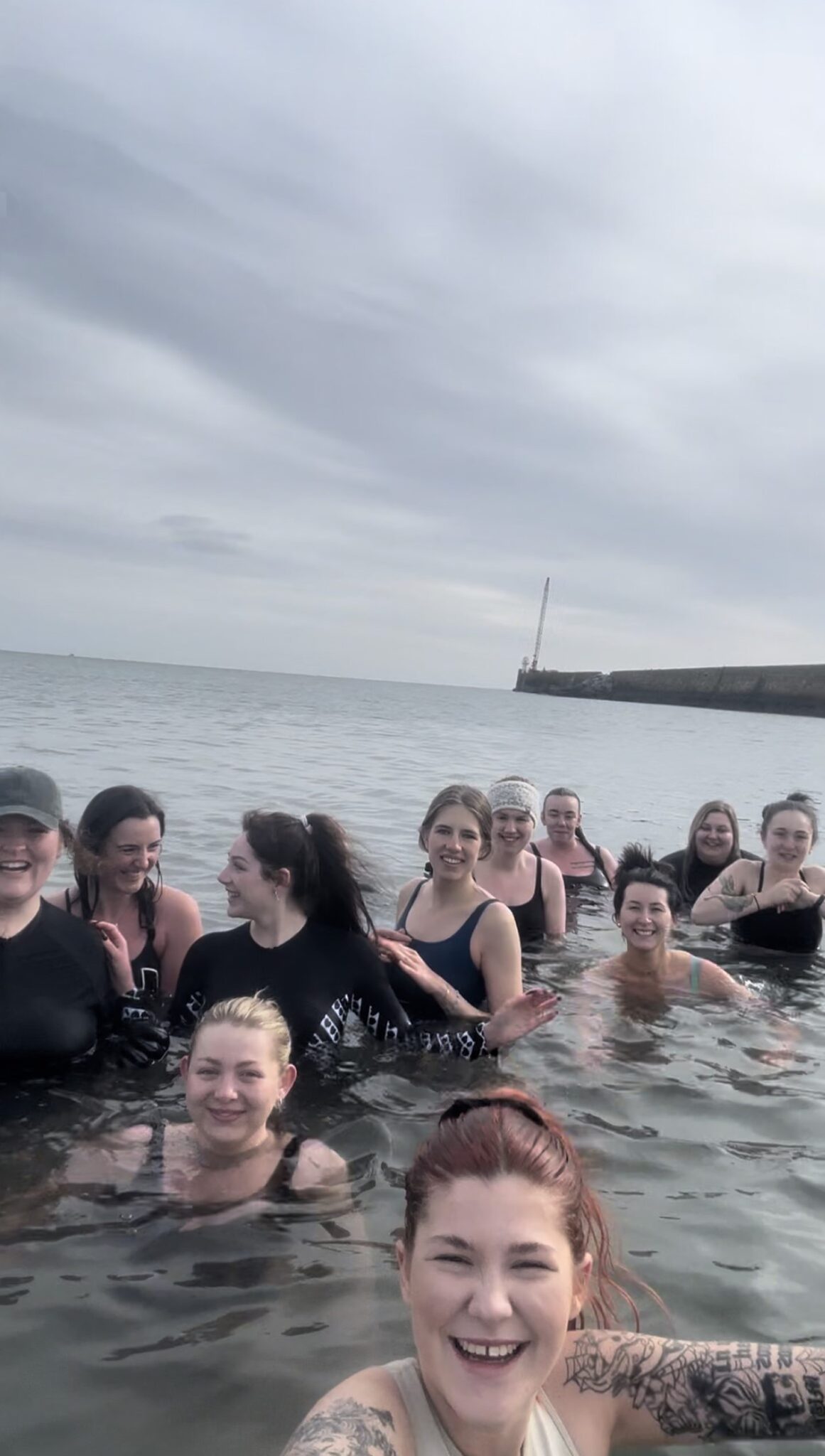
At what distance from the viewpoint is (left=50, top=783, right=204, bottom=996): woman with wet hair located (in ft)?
20.3

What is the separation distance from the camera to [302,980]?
5.93m

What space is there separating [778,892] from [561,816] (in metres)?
2.70

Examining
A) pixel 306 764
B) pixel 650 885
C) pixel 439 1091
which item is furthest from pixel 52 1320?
pixel 306 764

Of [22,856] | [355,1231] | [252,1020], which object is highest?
[22,856]

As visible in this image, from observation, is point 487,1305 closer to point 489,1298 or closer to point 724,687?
point 489,1298

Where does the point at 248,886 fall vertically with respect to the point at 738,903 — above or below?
above

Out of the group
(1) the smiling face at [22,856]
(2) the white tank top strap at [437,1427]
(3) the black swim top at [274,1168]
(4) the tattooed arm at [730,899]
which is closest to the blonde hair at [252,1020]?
(3) the black swim top at [274,1168]

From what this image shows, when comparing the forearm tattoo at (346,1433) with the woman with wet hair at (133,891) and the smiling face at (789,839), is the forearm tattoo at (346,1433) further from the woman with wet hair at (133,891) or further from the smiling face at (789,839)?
the smiling face at (789,839)

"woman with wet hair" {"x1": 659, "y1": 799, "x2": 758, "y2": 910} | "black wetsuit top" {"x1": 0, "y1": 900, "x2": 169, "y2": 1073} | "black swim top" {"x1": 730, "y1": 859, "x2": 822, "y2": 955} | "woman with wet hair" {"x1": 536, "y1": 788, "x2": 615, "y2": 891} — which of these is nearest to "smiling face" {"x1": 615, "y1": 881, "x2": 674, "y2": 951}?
"black swim top" {"x1": 730, "y1": 859, "x2": 822, "y2": 955}

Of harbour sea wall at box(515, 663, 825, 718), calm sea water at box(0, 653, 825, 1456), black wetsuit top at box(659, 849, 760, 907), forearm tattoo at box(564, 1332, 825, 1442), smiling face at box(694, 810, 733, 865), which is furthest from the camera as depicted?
harbour sea wall at box(515, 663, 825, 718)

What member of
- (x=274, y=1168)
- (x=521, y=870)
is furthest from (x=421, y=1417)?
(x=521, y=870)

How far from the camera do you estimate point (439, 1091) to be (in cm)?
660

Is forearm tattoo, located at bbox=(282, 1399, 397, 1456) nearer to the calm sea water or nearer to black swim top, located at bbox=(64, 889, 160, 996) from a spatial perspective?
the calm sea water

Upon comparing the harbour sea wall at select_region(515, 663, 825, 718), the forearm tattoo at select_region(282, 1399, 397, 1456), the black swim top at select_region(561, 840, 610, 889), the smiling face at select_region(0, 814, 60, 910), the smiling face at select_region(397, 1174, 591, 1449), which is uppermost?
the harbour sea wall at select_region(515, 663, 825, 718)
